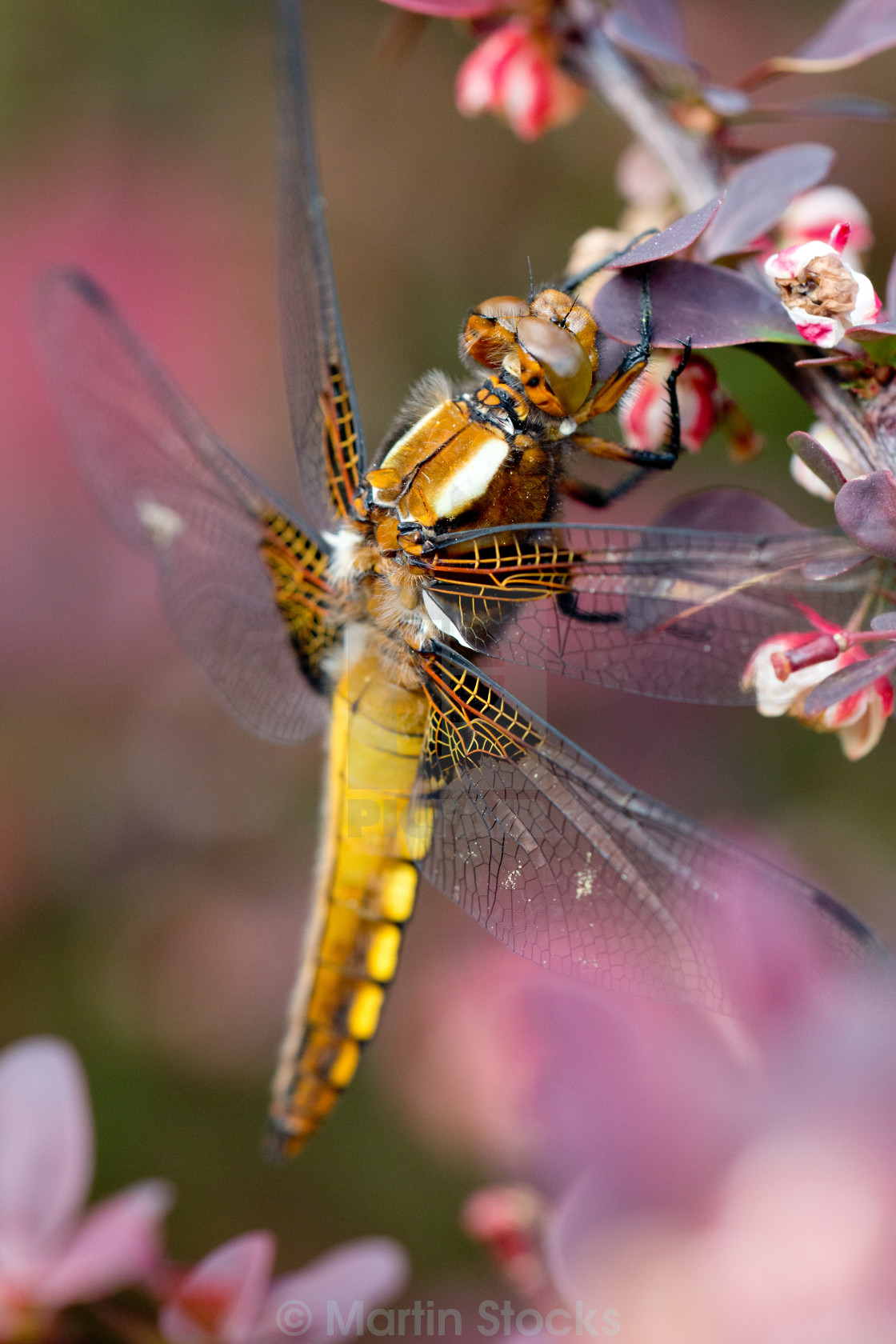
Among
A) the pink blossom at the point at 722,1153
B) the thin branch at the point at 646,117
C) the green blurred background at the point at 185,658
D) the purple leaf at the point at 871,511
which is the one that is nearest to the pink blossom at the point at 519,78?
the thin branch at the point at 646,117

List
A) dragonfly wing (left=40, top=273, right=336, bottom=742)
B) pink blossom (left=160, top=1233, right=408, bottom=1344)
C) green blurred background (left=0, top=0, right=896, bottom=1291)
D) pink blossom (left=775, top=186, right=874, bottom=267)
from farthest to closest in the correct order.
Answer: green blurred background (left=0, top=0, right=896, bottom=1291)
dragonfly wing (left=40, top=273, right=336, bottom=742)
pink blossom (left=775, top=186, right=874, bottom=267)
pink blossom (left=160, top=1233, right=408, bottom=1344)

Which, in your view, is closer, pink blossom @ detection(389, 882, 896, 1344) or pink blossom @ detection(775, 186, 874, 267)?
pink blossom @ detection(389, 882, 896, 1344)

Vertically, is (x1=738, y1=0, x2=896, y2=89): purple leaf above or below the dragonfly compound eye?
above

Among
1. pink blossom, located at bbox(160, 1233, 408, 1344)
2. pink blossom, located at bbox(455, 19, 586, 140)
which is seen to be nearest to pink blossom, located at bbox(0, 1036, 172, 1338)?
pink blossom, located at bbox(160, 1233, 408, 1344)

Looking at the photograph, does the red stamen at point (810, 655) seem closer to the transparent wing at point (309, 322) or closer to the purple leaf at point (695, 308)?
the purple leaf at point (695, 308)

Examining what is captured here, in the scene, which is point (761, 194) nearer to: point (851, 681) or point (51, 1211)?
point (851, 681)

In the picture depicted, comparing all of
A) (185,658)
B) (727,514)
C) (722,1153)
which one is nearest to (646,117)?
(727,514)

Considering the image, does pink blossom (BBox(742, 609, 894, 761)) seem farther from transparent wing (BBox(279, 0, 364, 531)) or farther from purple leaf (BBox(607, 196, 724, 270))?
transparent wing (BBox(279, 0, 364, 531))
